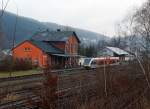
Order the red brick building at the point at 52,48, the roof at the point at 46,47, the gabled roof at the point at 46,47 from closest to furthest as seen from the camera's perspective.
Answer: the red brick building at the point at 52,48, the gabled roof at the point at 46,47, the roof at the point at 46,47

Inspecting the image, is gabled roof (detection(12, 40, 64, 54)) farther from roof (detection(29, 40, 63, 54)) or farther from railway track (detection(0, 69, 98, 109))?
railway track (detection(0, 69, 98, 109))

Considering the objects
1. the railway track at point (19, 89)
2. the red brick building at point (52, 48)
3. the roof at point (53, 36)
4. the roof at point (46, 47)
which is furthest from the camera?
the roof at point (53, 36)

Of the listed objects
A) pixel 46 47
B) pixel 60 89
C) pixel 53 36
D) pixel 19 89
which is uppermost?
pixel 53 36

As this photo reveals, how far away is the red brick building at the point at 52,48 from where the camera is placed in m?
61.3

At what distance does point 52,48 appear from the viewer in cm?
6744

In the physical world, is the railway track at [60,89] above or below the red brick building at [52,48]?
below

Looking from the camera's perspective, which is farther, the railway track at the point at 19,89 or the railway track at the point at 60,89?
the railway track at the point at 60,89

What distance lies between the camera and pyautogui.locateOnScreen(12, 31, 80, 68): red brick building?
61.3 m

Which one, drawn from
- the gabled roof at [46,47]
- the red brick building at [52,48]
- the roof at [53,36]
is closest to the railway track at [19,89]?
the red brick building at [52,48]

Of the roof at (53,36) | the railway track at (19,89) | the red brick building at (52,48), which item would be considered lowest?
the railway track at (19,89)


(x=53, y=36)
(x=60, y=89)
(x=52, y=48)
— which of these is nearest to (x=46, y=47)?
(x=52, y=48)

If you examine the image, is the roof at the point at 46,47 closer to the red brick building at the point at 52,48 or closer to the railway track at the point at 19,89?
the red brick building at the point at 52,48

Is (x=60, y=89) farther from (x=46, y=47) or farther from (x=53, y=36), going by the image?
(x=53, y=36)

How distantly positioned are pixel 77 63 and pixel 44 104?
58266mm
